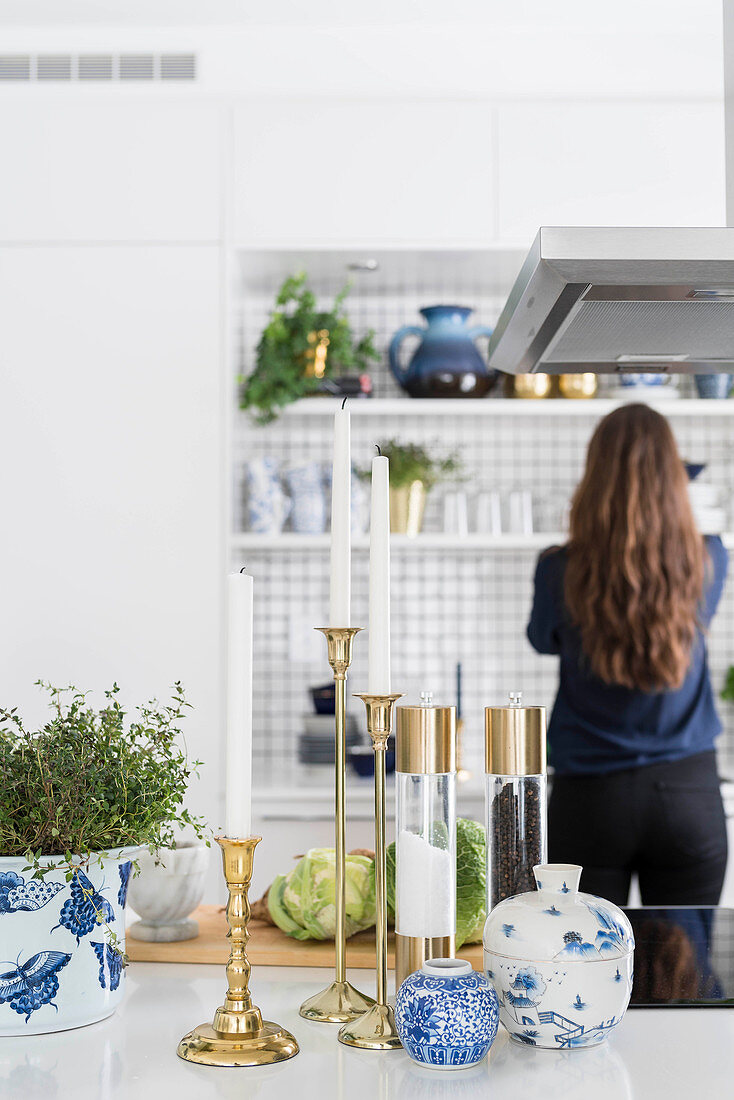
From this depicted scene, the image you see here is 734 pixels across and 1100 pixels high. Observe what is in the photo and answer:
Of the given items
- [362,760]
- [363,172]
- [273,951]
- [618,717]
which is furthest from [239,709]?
[363,172]

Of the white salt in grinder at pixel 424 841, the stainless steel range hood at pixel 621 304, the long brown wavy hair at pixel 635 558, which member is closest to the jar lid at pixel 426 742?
the white salt in grinder at pixel 424 841

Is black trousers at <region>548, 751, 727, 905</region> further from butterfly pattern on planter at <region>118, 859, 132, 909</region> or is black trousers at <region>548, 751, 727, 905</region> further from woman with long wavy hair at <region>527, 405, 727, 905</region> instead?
butterfly pattern on planter at <region>118, 859, 132, 909</region>

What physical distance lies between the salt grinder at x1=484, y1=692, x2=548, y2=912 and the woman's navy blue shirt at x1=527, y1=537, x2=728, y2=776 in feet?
3.43

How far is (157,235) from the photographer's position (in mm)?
2582

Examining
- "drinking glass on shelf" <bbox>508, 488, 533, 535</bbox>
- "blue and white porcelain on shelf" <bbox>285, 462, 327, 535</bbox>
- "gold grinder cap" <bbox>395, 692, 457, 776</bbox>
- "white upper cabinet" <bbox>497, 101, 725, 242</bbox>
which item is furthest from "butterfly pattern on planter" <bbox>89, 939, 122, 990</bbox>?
"white upper cabinet" <bbox>497, 101, 725, 242</bbox>

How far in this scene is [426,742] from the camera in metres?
0.86

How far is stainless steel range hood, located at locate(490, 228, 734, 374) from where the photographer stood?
92cm

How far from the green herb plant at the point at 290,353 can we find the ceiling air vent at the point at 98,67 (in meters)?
0.57

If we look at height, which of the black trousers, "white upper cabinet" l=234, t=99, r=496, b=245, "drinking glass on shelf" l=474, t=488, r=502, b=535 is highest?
"white upper cabinet" l=234, t=99, r=496, b=245

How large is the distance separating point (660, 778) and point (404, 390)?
1.30 metres

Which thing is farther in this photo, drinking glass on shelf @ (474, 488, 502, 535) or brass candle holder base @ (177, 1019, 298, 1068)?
drinking glass on shelf @ (474, 488, 502, 535)

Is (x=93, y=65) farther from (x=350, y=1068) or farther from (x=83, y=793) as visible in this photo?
(x=350, y=1068)

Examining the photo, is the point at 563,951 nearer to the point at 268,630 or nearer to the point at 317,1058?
the point at 317,1058

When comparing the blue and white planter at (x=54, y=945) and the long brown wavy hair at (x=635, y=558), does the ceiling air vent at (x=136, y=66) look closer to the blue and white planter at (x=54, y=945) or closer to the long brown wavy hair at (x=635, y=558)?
the long brown wavy hair at (x=635, y=558)
